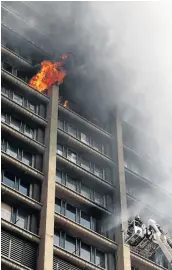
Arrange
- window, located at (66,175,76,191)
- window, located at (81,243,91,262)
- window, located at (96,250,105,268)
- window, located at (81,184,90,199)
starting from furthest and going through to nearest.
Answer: window, located at (81,184,90,199) < window, located at (66,175,76,191) < window, located at (96,250,105,268) < window, located at (81,243,91,262)

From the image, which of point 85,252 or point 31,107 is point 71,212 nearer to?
point 85,252

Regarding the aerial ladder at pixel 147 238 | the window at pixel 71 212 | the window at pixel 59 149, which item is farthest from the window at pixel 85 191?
the aerial ladder at pixel 147 238

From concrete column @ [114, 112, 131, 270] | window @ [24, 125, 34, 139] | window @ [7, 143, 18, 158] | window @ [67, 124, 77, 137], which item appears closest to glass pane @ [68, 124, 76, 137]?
window @ [67, 124, 77, 137]

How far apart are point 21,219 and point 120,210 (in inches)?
334

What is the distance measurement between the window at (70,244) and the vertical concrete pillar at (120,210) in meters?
Result: 3.24

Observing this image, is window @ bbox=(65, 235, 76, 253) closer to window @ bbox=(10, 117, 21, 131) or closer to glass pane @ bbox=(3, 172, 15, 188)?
glass pane @ bbox=(3, 172, 15, 188)

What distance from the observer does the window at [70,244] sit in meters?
50.2

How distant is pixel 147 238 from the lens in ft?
146

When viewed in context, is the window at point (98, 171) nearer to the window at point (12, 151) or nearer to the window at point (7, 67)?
the window at point (12, 151)

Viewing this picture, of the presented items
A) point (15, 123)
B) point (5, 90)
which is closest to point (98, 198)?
point (15, 123)

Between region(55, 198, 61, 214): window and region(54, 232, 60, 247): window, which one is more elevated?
region(55, 198, 61, 214): window

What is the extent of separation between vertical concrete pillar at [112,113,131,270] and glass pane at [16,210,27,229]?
7258mm

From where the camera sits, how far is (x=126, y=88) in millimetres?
66125

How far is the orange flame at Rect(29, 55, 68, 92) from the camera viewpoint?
59.5 metres
